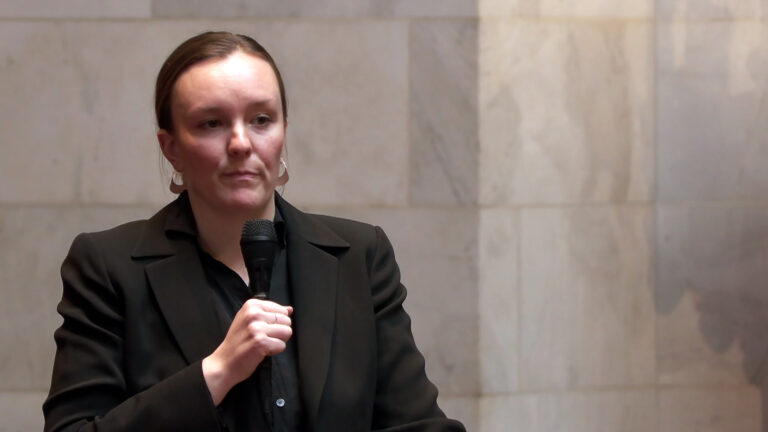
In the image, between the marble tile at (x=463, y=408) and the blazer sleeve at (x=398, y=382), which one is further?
the marble tile at (x=463, y=408)

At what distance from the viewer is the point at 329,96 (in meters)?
5.43

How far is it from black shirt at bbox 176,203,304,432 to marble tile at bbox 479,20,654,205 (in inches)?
108

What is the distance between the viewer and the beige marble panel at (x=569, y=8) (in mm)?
5484

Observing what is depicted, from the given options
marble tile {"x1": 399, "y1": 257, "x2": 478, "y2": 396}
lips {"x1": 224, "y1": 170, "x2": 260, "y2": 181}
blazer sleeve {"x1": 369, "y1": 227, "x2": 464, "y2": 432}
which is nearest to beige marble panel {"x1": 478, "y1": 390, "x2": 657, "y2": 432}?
marble tile {"x1": 399, "y1": 257, "x2": 478, "y2": 396}

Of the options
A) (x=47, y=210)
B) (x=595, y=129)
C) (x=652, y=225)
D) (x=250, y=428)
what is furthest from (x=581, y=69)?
(x=250, y=428)

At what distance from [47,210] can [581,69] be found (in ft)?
7.84

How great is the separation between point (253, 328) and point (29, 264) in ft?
10.6

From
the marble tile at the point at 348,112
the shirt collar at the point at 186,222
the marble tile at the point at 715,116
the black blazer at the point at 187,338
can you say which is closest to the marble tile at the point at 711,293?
the marble tile at the point at 715,116

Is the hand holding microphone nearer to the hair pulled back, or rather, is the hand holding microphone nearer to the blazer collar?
the blazer collar

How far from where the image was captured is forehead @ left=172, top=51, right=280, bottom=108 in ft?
8.73

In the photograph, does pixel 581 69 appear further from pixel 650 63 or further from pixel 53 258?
pixel 53 258

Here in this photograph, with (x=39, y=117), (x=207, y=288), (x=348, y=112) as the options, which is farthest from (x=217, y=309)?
(x=39, y=117)

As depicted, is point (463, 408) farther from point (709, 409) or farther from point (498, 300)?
point (709, 409)

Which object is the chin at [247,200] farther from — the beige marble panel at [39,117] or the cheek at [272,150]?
the beige marble panel at [39,117]
